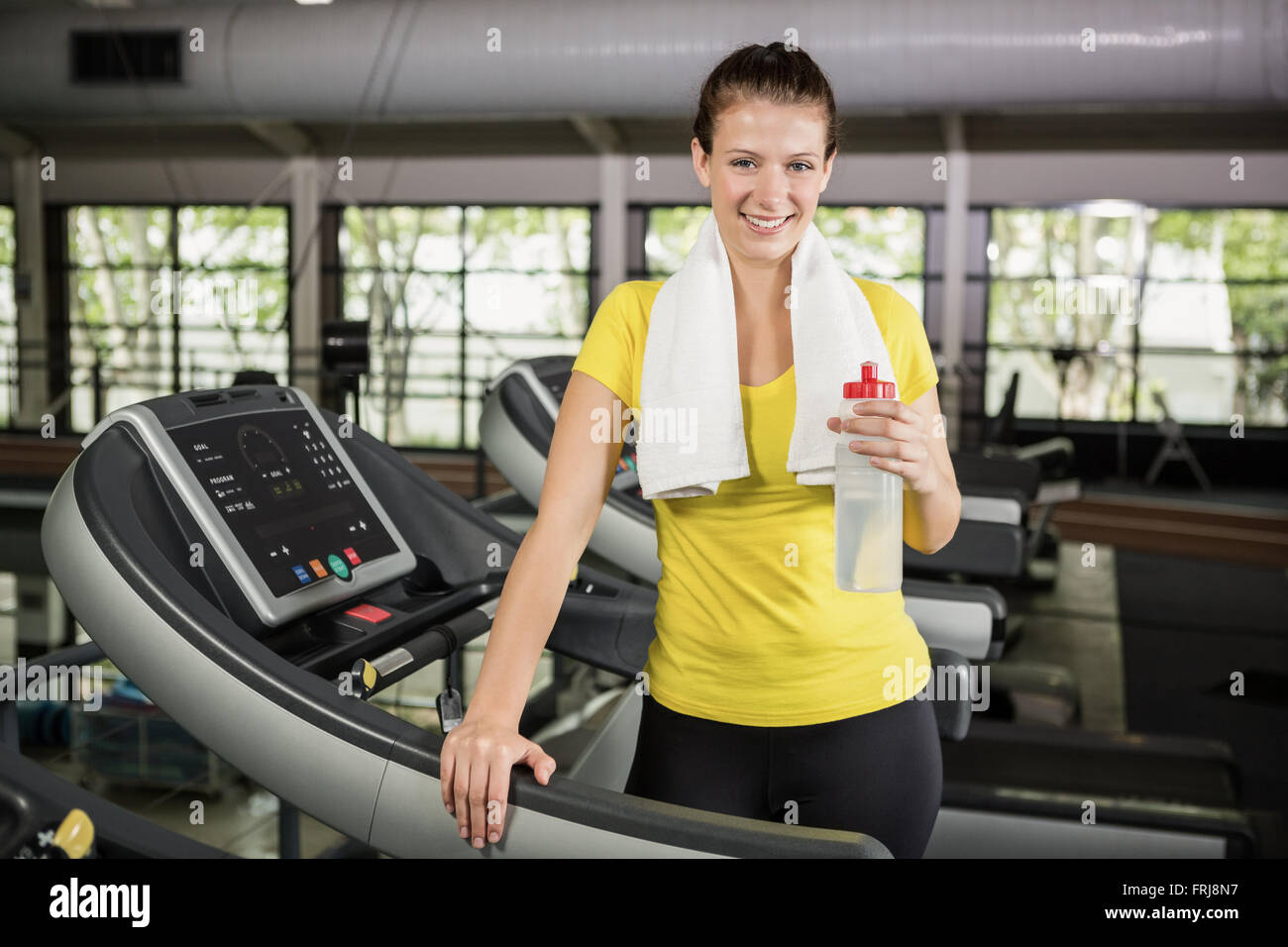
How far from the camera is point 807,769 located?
109 centimetres

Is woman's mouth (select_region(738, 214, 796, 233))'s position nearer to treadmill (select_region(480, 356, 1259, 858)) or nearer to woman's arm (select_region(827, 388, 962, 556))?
woman's arm (select_region(827, 388, 962, 556))

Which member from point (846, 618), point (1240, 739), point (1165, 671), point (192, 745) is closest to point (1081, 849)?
point (846, 618)

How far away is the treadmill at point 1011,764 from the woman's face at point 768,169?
34.9 inches

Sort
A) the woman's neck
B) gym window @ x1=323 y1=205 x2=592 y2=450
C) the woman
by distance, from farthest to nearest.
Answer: gym window @ x1=323 y1=205 x2=592 y2=450
the woman's neck
the woman

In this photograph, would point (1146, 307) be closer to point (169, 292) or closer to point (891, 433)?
point (169, 292)

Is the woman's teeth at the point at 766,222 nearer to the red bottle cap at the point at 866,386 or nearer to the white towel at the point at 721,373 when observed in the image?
the white towel at the point at 721,373

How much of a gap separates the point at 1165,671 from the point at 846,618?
3.42 meters

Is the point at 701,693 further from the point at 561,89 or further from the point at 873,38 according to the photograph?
the point at 561,89

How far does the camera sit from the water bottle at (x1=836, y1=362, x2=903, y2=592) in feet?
3.28

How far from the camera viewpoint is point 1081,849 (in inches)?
76.9

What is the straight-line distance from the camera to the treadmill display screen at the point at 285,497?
137cm

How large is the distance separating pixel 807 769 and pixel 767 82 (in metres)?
0.62

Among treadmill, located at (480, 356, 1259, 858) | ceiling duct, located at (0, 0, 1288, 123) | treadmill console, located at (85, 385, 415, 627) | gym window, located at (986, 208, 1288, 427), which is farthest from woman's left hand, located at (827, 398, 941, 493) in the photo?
gym window, located at (986, 208, 1288, 427)

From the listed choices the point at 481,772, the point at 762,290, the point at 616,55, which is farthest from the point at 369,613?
the point at 616,55
